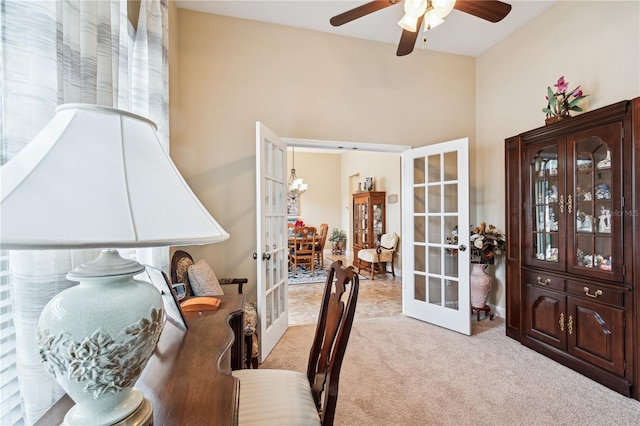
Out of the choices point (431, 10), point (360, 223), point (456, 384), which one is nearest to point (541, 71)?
point (431, 10)

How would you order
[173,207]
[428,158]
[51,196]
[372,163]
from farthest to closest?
1. [372,163]
2. [428,158]
3. [173,207]
4. [51,196]

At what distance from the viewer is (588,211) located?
2299mm

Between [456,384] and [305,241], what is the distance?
14.1 feet

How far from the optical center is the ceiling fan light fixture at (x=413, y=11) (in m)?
1.90

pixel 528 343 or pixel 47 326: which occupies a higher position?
pixel 47 326

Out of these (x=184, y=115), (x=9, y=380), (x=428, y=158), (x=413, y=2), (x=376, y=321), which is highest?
(x=413, y=2)

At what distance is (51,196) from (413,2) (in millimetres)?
2268

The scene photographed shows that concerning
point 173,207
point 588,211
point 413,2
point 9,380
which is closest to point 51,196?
point 173,207

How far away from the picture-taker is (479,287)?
3408 mm

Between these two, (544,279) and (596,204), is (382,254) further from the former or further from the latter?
(596,204)

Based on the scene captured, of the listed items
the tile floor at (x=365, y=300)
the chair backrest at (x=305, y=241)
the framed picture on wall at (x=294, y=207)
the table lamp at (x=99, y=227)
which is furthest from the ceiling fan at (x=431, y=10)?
the framed picture on wall at (x=294, y=207)

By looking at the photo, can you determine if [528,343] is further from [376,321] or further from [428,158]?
[428,158]

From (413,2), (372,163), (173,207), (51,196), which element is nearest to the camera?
(51,196)

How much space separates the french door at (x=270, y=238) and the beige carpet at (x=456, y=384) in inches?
10.0
